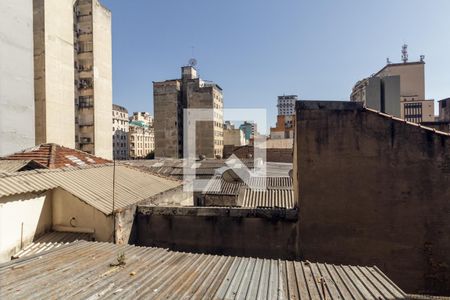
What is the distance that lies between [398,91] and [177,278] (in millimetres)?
10011

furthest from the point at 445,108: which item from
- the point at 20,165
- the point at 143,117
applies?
the point at 143,117

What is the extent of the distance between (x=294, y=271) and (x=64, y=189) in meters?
6.64

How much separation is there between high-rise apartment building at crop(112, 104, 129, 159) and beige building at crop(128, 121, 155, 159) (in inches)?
54.9

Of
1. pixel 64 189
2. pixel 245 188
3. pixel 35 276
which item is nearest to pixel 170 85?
pixel 245 188

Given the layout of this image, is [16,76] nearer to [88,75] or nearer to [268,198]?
[88,75]

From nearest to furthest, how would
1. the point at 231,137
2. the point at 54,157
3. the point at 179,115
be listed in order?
the point at 54,157 → the point at 179,115 → the point at 231,137

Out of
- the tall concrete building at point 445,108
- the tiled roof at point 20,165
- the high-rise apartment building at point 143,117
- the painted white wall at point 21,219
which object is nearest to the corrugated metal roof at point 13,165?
the tiled roof at point 20,165

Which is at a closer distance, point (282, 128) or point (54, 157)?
point (54, 157)

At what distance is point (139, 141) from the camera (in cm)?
7812

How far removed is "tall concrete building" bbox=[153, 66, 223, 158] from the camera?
185 feet

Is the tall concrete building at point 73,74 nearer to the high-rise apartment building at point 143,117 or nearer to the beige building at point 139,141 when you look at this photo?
the beige building at point 139,141

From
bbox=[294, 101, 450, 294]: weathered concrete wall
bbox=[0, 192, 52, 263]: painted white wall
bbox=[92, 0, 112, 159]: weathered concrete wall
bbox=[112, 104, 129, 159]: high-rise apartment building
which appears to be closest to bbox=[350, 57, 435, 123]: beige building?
bbox=[294, 101, 450, 294]: weathered concrete wall

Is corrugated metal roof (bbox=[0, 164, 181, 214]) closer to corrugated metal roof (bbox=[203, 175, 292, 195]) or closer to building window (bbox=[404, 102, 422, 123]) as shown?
corrugated metal roof (bbox=[203, 175, 292, 195])

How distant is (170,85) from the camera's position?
57750 millimetres
